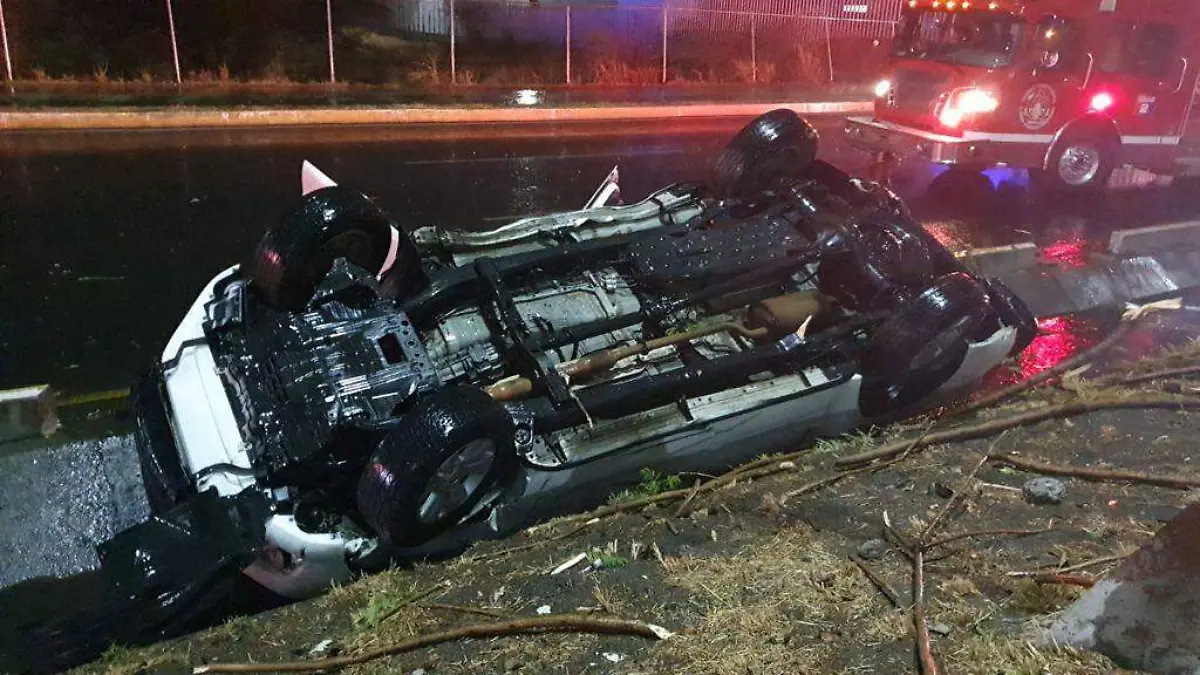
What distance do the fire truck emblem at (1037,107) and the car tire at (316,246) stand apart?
877cm

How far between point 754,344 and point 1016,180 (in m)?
8.98

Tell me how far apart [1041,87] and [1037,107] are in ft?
0.79

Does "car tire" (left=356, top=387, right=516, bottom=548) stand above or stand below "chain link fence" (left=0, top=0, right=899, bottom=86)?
below

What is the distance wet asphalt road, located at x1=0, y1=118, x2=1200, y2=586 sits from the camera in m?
4.98

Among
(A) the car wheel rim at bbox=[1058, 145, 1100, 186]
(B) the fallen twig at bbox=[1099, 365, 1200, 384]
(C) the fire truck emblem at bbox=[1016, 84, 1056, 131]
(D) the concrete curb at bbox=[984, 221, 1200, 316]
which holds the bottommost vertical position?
(B) the fallen twig at bbox=[1099, 365, 1200, 384]

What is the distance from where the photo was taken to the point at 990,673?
9.19 ft

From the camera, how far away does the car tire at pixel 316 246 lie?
4410 mm

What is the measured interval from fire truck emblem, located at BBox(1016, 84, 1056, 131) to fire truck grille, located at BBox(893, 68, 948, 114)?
986 mm

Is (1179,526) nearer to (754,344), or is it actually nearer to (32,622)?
(754,344)

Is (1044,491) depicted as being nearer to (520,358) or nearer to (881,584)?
(881,584)

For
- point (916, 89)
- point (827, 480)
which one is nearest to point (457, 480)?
point (827, 480)

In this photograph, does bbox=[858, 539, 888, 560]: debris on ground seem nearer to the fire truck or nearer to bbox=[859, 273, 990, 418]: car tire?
bbox=[859, 273, 990, 418]: car tire

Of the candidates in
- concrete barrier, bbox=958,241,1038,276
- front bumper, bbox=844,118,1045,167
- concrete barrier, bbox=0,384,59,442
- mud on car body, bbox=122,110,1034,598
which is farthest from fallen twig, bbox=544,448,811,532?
front bumper, bbox=844,118,1045,167

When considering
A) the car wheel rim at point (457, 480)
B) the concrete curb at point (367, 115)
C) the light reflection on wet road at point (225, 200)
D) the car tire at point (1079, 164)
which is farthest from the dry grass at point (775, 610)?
the concrete curb at point (367, 115)
